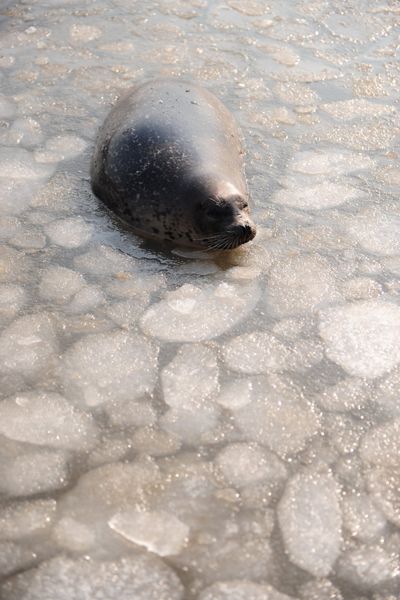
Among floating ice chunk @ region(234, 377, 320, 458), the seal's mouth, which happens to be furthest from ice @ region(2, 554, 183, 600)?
the seal's mouth

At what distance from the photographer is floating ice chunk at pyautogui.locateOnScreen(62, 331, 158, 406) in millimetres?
3277

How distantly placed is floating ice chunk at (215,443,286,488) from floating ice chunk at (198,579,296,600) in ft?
1.34

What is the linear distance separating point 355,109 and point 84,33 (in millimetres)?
2456

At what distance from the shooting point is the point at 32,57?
6.12 m

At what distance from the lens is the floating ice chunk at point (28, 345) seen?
11.1ft

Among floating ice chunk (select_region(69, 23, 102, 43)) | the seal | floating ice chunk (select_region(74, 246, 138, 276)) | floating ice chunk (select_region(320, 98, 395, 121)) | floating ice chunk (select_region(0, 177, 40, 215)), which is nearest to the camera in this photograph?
floating ice chunk (select_region(74, 246, 138, 276))

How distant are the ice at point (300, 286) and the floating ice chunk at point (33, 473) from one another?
1.32 m

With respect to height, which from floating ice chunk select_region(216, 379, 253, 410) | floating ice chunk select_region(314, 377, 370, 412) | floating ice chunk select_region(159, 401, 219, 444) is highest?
floating ice chunk select_region(314, 377, 370, 412)

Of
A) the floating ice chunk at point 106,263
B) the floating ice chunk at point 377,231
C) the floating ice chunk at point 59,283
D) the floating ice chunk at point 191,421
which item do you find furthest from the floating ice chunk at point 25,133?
the floating ice chunk at point 191,421

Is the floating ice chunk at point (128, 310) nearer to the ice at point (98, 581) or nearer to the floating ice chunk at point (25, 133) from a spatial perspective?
the ice at point (98, 581)

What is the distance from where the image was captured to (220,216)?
4.05 m

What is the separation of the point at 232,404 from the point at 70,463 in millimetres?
713

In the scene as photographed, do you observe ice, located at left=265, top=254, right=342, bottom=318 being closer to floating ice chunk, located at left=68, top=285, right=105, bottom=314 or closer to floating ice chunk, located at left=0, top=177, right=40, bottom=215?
floating ice chunk, located at left=68, top=285, right=105, bottom=314

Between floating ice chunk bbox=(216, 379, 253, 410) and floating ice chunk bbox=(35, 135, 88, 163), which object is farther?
floating ice chunk bbox=(35, 135, 88, 163)
